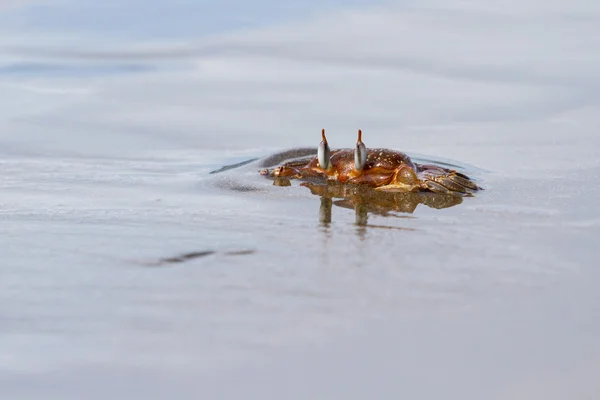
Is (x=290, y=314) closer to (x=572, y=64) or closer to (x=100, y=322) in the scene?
(x=100, y=322)

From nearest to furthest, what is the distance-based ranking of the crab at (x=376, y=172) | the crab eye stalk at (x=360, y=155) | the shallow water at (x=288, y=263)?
the shallow water at (x=288, y=263) < the crab at (x=376, y=172) < the crab eye stalk at (x=360, y=155)

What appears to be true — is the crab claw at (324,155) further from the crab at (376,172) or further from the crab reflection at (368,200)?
the crab reflection at (368,200)

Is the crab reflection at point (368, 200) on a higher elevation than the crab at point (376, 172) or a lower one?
lower

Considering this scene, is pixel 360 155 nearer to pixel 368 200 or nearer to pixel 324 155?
pixel 324 155

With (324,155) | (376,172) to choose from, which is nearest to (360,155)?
(376,172)

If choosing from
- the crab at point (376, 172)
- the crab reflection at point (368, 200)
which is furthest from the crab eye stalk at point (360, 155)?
the crab reflection at point (368, 200)

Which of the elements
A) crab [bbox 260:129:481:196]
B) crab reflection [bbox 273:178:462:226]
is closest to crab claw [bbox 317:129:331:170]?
crab [bbox 260:129:481:196]

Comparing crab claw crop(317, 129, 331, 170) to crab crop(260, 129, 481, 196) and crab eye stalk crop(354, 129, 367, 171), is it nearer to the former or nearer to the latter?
crab crop(260, 129, 481, 196)

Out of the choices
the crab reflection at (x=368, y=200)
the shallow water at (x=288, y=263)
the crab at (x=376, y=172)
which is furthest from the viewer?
the crab at (x=376, y=172)
